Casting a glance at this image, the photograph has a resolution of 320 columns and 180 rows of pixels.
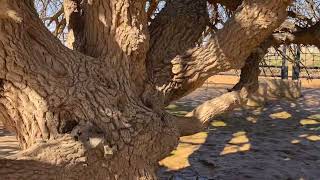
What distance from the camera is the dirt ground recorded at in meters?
5.76

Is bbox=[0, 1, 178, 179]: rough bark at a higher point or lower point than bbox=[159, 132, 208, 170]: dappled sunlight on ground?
higher

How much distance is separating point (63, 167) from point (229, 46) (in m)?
1.54

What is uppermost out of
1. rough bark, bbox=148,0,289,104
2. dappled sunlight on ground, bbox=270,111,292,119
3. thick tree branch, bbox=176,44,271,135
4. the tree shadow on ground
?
rough bark, bbox=148,0,289,104

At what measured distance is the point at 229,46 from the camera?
3570 millimetres

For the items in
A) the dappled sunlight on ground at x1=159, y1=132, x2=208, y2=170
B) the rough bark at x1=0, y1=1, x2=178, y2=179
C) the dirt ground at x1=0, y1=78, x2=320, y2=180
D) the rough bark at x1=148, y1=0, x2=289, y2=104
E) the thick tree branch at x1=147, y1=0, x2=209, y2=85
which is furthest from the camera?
the dappled sunlight on ground at x1=159, y1=132, x2=208, y2=170

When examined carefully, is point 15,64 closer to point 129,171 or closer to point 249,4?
point 129,171

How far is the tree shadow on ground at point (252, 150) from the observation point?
18.9 ft

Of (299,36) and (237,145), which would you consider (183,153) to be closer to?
(237,145)

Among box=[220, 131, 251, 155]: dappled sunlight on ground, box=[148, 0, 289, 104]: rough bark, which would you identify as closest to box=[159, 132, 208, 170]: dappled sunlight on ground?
box=[220, 131, 251, 155]: dappled sunlight on ground

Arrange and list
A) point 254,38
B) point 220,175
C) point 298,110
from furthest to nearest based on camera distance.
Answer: point 298,110, point 220,175, point 254,38

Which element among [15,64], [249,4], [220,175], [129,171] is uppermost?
A: [249,4]

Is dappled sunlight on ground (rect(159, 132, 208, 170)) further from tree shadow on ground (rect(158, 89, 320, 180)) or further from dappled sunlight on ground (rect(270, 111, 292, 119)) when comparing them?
dappled sunlight on ground (rect(270, 111, 292, 119))

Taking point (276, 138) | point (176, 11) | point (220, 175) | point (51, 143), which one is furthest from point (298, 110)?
point (51, 143)

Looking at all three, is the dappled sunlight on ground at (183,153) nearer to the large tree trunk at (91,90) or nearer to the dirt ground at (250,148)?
the dirt ground at (250,148)
